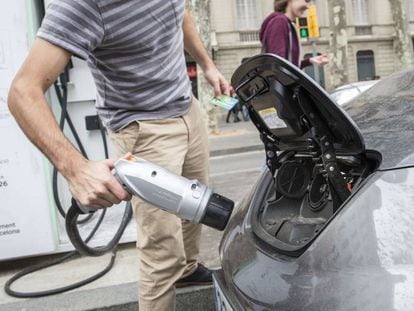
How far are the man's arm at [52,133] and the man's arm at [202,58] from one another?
1033mm

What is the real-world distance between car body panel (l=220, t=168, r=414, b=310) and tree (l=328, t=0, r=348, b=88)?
18028 mm

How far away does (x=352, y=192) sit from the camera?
1243 millimetres

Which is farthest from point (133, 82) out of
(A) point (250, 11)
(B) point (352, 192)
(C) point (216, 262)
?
(A) point (250, 11)

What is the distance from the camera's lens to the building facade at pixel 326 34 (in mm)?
26062

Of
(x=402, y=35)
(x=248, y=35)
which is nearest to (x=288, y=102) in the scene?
(x=248, y=35)

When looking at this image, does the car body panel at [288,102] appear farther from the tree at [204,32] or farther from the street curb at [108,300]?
the tree at [204,32]

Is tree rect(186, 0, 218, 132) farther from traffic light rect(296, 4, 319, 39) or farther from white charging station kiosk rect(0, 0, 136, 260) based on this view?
white charging station kiosk rect(0, 0, 136, 260)

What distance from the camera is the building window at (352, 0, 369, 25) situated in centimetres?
2947

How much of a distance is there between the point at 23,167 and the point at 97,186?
198cm

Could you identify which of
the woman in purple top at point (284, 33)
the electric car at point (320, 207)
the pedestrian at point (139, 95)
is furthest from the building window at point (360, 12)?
the electric car at point (320, 207)

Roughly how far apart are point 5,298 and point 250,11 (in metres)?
26.0

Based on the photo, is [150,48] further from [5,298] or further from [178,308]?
[5,298]

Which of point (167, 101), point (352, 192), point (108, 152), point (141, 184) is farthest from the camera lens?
point (108, 152)

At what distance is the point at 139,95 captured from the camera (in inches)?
82.1
